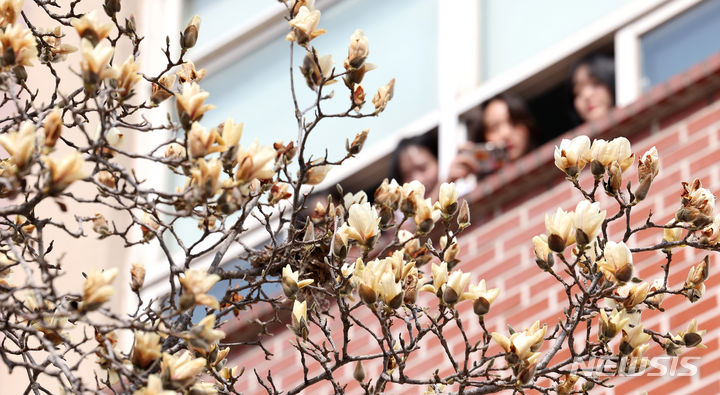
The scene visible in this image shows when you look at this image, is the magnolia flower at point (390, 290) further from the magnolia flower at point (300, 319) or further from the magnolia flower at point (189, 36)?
the magnolia flower at point (189, 36)

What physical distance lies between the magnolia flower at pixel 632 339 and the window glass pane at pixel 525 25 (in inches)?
139

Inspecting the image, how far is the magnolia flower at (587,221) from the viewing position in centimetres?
301

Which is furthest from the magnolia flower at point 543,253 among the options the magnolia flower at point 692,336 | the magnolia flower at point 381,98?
the magnolia flower at point 381,98

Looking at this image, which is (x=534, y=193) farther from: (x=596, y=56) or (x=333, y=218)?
(x=333, y=218)

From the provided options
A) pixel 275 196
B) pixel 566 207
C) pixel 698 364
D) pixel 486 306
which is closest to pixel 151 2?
pixel 566 207

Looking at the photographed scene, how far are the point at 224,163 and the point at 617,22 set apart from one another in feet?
12.5

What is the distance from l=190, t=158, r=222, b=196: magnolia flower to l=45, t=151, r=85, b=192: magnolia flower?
23cm

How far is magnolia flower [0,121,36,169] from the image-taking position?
8.50 feet

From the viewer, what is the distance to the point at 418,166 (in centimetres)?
659

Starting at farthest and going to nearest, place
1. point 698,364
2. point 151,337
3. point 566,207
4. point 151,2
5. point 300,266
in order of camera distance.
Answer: point 151,2
point 566,207
point 698,364
point 300,266
point 151,337

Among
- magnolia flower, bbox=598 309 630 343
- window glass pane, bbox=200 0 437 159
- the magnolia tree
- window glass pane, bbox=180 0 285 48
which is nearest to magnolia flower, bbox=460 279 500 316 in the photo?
the magnolia tree

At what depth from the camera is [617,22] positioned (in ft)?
20.6

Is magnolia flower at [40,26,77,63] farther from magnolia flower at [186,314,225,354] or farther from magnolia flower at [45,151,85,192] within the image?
magnolia flower at [186,314,225,354]

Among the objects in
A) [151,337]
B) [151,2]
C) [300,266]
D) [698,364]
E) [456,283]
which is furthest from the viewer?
[151,2]
